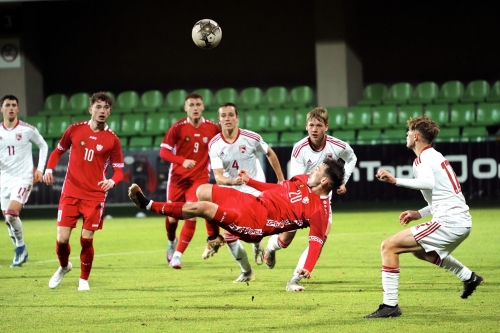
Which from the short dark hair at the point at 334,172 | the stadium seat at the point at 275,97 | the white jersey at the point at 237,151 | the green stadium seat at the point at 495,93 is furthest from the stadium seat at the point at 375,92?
the short dark hair at the point at 334,172

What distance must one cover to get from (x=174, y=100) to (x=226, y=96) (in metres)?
1.51

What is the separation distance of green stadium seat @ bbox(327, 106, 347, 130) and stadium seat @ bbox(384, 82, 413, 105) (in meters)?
1.47

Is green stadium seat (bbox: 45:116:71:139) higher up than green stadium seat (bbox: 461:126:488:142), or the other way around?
green stadium seat (bbox: 45:116:71:139)

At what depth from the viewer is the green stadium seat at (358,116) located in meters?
20.7

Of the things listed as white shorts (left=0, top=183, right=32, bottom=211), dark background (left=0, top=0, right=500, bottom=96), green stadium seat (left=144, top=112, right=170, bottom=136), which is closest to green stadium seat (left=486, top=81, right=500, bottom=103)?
dark background (left=0, top=0, right=500, bottom=96)

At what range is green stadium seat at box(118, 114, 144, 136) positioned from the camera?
22042 millimetres

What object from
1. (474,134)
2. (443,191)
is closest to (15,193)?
(443,191)

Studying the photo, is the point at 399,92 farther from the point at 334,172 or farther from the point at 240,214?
the point at 240,214

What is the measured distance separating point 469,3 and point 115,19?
32.9ft

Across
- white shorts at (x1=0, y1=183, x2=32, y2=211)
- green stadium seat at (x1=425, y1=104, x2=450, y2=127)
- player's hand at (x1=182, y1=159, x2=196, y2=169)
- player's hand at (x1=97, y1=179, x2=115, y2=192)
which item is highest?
green stadium seat at (x1=425, y1=104, x2=450, y2=127)

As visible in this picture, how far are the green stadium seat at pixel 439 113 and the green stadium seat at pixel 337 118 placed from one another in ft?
6.46

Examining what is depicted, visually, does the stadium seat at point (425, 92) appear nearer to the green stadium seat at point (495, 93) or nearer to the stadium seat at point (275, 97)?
the green stadium seat at point (495, 93)

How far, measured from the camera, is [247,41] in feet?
80.6

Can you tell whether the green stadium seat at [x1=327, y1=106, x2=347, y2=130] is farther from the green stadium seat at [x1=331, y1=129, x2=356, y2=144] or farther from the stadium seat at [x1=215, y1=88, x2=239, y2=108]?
the stadium seat at [x1=215, y1=88, x2=239, y2=108]
